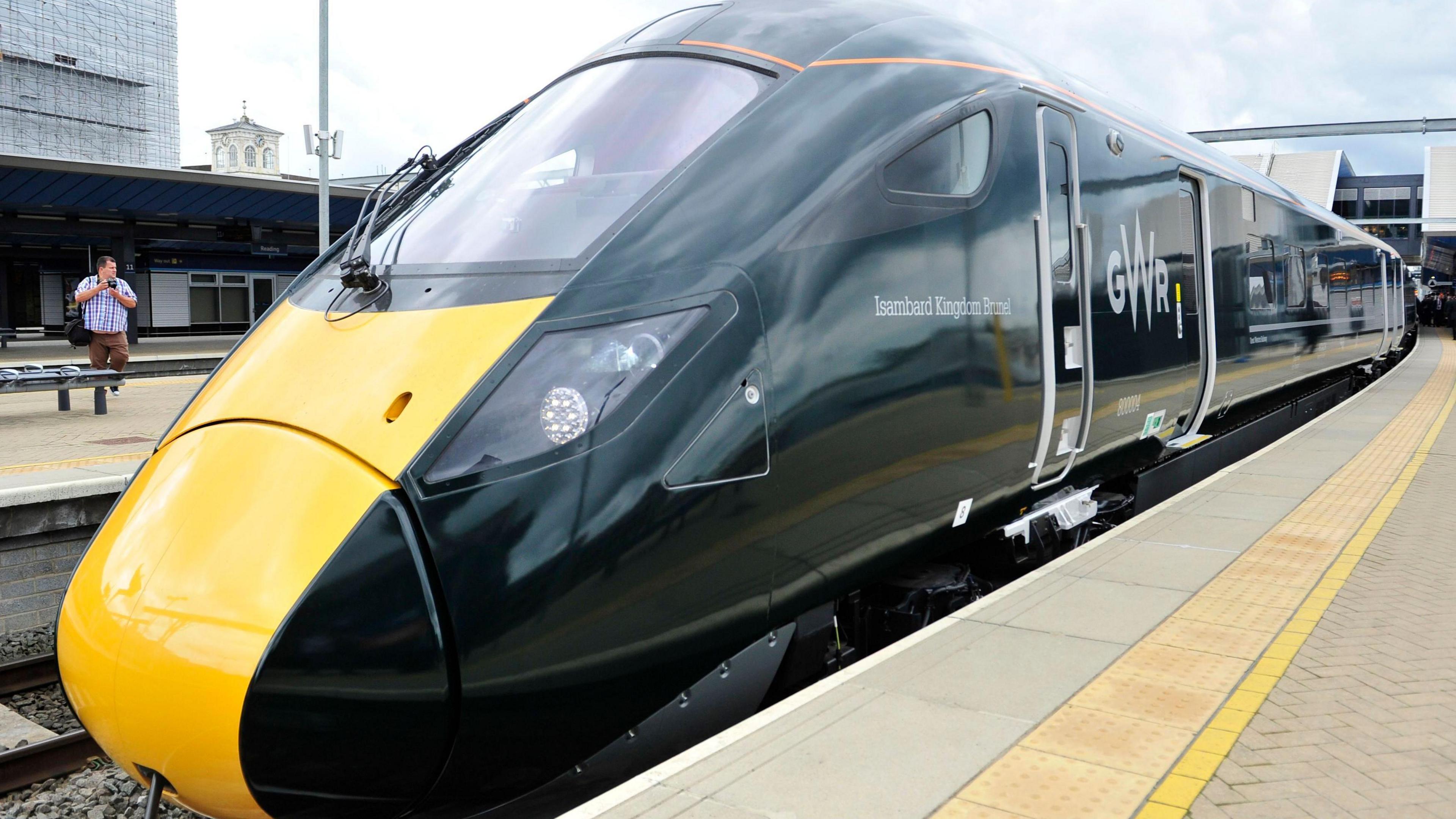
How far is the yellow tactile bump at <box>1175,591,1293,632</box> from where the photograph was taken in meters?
4.52

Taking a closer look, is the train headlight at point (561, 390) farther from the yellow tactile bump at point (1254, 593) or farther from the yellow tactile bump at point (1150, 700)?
the yellow tactile bump at point (1254, 593)

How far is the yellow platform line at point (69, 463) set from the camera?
25.9 ft

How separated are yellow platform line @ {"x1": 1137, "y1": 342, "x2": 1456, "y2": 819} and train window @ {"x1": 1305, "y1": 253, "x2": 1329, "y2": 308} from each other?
20.6 ft

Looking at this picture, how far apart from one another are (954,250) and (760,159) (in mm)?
1057

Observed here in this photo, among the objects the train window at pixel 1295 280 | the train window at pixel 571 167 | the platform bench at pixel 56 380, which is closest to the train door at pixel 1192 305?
the train window at pixel 1295 280

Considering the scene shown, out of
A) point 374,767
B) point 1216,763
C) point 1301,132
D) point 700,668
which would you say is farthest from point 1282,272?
point 1301,132

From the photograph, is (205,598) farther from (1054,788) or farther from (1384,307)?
(1384,307)

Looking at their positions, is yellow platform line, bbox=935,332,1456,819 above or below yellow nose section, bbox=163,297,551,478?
below

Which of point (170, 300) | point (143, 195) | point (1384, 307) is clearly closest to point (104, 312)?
point (143, 195)

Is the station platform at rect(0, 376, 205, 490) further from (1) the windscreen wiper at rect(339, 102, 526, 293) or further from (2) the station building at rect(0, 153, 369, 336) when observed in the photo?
(2) the station building at rect(0, 153, 369, 336)

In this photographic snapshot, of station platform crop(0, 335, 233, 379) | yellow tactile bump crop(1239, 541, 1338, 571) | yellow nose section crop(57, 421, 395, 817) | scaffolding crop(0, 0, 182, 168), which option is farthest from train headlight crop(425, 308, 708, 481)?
scaffolding crop(0, 0, 182, 168)

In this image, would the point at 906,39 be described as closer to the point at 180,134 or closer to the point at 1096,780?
the point at 1096,780

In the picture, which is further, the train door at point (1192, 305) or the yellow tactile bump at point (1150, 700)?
the train door at point (1192, 305)

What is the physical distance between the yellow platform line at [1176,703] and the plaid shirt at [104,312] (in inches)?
492
